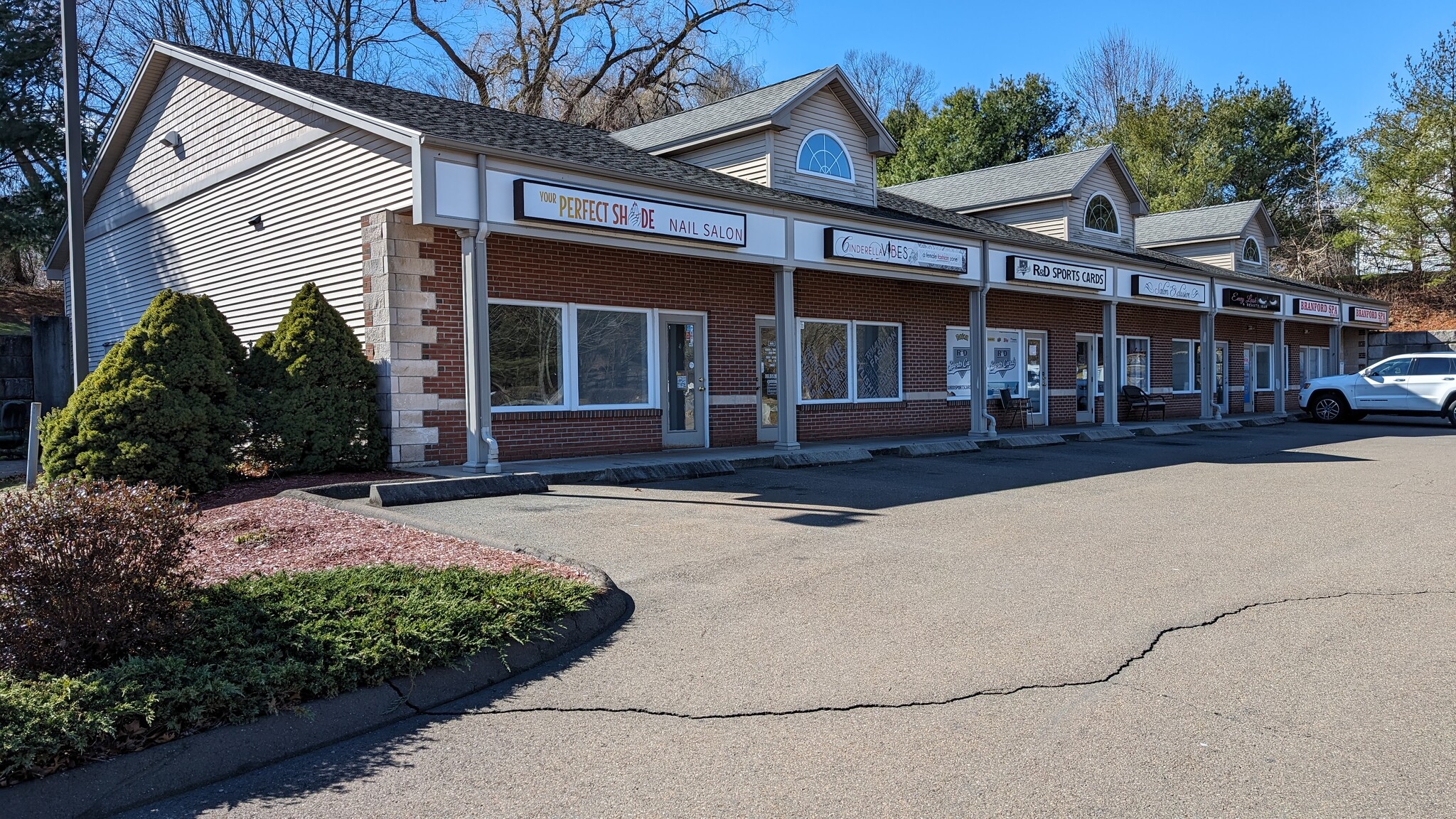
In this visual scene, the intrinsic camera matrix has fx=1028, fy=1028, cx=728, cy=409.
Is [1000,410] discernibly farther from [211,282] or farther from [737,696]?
[737,696]

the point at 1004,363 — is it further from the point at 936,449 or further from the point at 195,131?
the point at 195,131

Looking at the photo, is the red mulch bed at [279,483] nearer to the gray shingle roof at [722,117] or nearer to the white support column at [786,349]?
the white support column at [786,349]

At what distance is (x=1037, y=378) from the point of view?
76.1ft

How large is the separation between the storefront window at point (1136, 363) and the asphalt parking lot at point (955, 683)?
16442mm

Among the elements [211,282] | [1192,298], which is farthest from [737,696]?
[1192,298]

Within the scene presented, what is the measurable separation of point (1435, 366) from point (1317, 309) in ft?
15.7

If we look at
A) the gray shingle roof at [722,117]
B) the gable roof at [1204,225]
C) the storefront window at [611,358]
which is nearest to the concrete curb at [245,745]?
the storefront window at [611,358]

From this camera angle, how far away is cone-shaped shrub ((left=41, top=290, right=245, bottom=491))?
35.0ft

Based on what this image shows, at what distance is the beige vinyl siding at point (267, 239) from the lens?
1348cm

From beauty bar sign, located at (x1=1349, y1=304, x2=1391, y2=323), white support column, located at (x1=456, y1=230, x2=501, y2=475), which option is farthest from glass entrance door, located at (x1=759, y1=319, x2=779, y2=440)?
beauty bar sign, located at (x1=1349, y1=304, x2=1391, y2=323)

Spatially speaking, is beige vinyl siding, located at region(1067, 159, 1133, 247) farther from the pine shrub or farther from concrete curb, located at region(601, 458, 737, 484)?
the pine shrub

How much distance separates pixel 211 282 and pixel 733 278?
8.81 m

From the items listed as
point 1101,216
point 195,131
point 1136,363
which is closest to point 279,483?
point 195,131

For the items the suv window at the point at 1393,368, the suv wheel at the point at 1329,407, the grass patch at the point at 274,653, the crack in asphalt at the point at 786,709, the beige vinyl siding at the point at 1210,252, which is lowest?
the crack in asphalt at the point at 786,709
